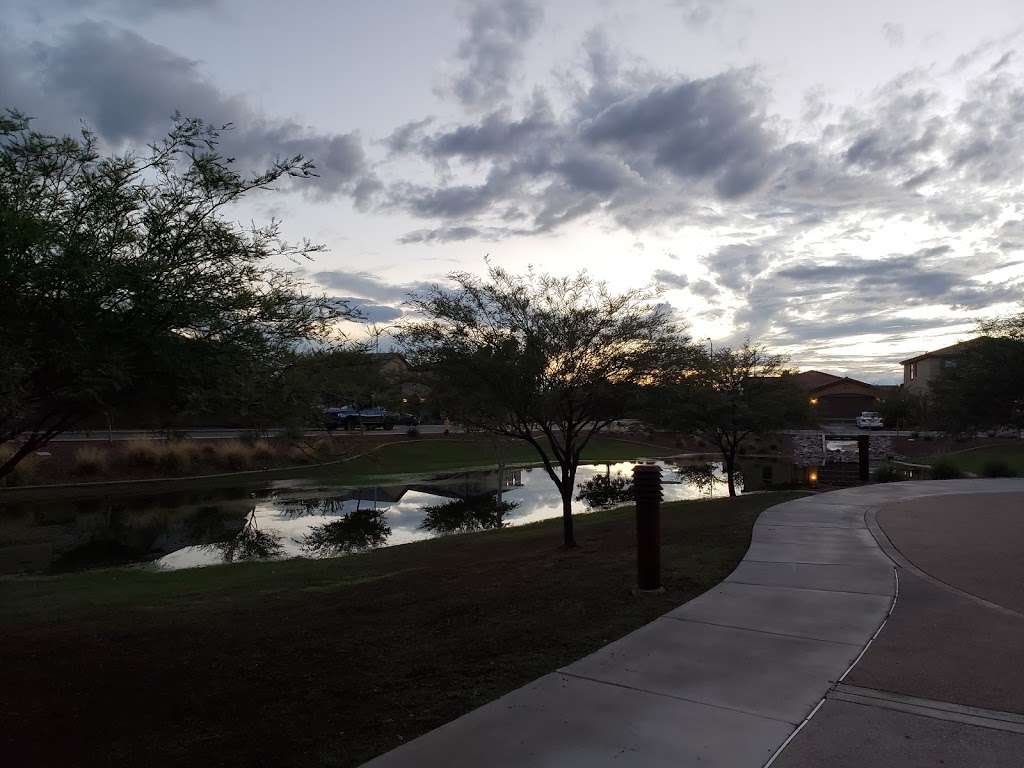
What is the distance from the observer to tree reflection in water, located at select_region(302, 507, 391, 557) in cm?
1808

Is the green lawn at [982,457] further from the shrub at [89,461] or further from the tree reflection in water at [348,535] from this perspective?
the shrub at [89,461]

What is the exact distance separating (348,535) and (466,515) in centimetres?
516

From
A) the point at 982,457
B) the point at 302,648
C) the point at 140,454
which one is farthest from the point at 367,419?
the point at 302,648

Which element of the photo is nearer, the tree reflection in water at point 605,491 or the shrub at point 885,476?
the shrub at point 885,476

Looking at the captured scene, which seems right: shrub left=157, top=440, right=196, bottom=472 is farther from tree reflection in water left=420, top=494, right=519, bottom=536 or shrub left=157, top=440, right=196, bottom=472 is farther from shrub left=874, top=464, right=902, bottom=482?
shrub left=874, top=464, right=902, bottom=482

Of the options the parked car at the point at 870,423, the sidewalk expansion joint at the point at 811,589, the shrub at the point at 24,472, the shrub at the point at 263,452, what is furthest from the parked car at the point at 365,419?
the parked car at the point at 870,423

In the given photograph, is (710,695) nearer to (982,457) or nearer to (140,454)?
(140,454)

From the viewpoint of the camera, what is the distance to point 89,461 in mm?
30234

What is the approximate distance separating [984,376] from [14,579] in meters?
34.9

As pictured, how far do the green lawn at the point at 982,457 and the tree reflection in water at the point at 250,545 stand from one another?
29.7m

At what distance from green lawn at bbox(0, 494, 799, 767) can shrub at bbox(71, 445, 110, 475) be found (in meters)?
18.9

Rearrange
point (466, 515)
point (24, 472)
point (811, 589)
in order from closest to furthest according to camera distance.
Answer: point (811, 589) → point (466, 515) → point (24, 472)

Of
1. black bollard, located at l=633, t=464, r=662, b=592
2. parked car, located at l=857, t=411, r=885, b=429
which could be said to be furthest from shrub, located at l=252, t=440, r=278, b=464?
parked car, located at l=857, t=411, r=885, b=429

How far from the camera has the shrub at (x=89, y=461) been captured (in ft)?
98.1
